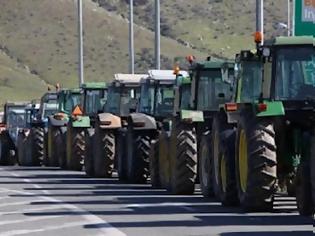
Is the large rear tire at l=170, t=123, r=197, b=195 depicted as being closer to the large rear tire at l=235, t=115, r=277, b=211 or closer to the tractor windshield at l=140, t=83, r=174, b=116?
the large rear tire at l=235, t=115, r=277, b=211

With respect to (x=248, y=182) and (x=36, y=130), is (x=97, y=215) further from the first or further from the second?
(x=36, y=130)

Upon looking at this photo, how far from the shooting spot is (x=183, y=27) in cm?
12319

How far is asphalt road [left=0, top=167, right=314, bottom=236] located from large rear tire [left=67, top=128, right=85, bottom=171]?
27.3 ft

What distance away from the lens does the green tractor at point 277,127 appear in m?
19.6

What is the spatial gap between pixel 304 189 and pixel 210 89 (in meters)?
7.74

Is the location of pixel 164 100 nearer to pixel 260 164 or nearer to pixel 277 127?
pixel 277 127

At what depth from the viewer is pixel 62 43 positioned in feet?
382

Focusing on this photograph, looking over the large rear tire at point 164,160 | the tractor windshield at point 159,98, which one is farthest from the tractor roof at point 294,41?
the tractor windshield at point 159,98

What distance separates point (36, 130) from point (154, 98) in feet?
41.5

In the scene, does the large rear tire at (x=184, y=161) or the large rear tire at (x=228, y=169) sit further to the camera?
the large rear tire at (x=184, y=161)

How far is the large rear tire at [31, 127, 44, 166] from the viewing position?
42.3 meters

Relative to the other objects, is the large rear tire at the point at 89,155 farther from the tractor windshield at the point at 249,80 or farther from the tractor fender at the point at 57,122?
the tractor windshield at the point at 249,80

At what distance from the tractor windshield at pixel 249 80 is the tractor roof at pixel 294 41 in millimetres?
1230

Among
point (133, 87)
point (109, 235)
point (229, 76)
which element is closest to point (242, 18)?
point (133, 87)
